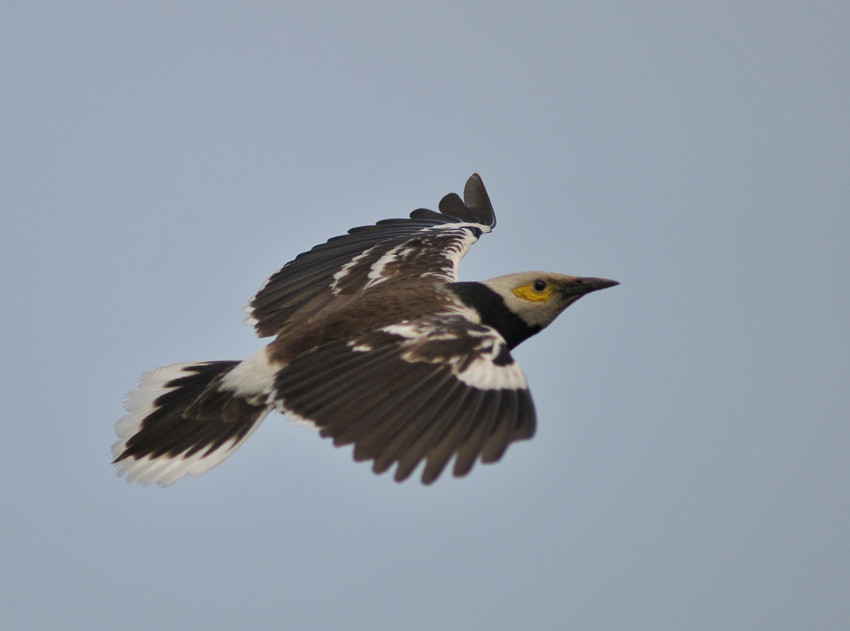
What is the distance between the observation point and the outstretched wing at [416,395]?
543 centimetres

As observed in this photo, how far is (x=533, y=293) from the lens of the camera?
748cm

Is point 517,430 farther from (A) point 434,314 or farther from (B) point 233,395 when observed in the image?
(B) point 233,395

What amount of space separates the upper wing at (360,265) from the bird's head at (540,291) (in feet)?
2.22

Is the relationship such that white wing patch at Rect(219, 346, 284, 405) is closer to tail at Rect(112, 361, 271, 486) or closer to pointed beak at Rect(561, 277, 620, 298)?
tail at Rect(112, 361, 271, 486)

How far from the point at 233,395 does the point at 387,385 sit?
124 centimetres

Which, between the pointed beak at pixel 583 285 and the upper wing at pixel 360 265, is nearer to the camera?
the pointed beak at pixel 583 285

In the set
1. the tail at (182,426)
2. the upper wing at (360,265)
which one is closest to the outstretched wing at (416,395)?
the tail at (182,426)

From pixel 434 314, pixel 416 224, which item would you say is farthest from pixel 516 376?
pixel 416 224

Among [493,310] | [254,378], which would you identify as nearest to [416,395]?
[254,378]

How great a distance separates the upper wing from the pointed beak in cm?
92

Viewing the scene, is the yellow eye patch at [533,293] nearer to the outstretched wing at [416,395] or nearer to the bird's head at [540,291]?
the bird's head at [540,291]

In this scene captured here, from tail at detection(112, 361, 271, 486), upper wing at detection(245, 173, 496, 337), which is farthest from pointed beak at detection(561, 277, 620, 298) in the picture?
tail at detection(112, 361, 271, 486)

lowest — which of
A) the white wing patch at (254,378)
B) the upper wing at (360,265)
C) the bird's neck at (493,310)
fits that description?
the white wing patch at (254,378)

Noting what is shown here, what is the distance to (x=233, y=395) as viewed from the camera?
665 cm
